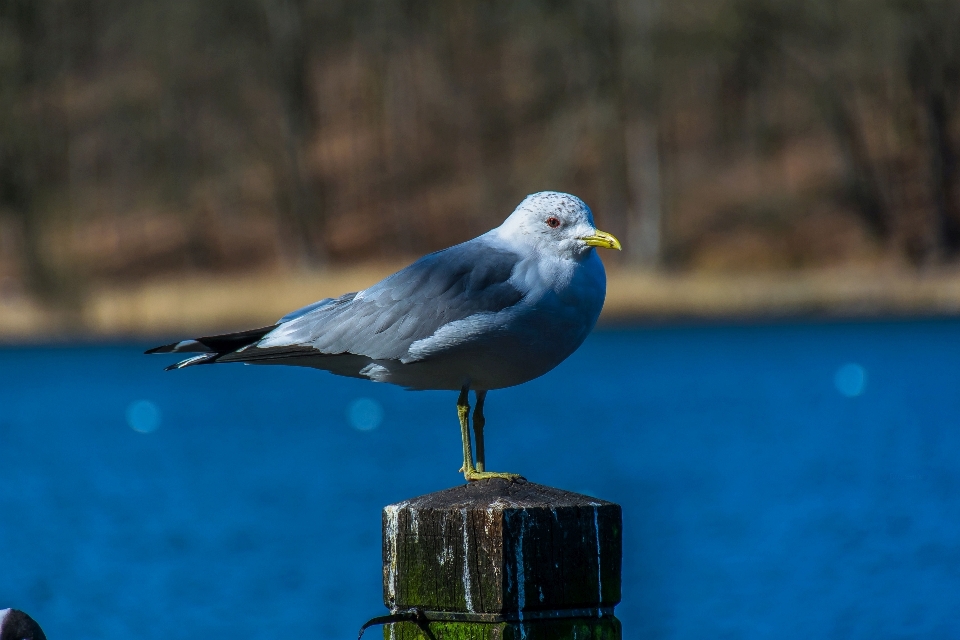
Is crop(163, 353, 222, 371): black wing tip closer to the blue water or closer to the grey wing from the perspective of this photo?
the grey wing

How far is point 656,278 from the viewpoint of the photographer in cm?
2641

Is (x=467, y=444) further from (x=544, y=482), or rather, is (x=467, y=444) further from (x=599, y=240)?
(x=544, y=482)

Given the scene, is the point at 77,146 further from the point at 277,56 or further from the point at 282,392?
the point at 282,392

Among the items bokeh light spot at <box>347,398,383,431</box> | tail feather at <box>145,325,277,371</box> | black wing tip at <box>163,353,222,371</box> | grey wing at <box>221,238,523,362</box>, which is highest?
bokeh light spot at <box>347,398,383,431</box>

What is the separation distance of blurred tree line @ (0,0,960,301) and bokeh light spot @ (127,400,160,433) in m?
5.52

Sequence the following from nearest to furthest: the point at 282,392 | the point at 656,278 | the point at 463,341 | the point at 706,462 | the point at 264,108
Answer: the point at 463,341 → the point at 706,462 → the point at 282,392 → the point at 656,278 → the point at 264,108

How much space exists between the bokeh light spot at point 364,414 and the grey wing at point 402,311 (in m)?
14.0

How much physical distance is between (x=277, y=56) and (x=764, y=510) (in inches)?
1099

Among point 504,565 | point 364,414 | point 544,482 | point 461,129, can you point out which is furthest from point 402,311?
point 461,129

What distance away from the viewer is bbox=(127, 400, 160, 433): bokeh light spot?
62.0ft

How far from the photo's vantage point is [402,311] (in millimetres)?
4070

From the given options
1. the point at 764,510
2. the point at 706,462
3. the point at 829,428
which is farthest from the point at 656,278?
the point at 764,510

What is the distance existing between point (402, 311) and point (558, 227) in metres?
Result: 0.55

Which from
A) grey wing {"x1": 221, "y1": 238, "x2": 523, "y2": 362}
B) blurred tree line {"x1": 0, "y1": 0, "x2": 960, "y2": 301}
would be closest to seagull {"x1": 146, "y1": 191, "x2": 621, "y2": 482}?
grey wing {"x1": 221, "y1": 238, "x2": 523, "y2": 362}
